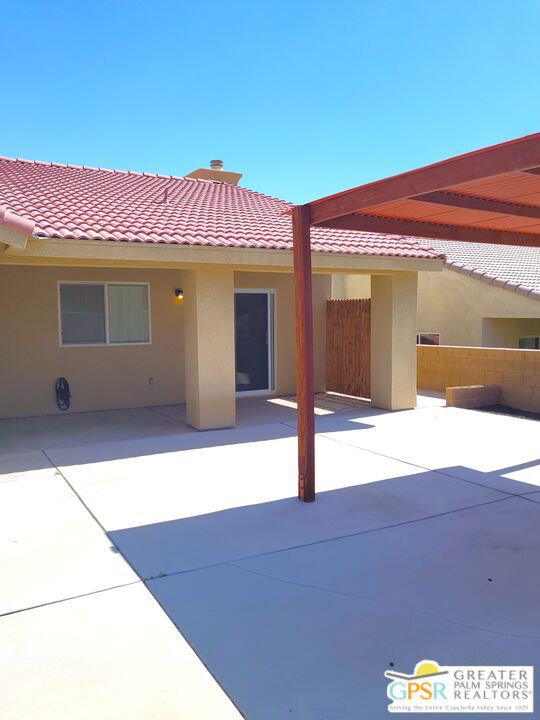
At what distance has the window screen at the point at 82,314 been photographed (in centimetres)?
1177

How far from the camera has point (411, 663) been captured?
137 inches

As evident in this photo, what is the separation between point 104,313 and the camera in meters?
12.1

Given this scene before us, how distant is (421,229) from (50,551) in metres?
5.32

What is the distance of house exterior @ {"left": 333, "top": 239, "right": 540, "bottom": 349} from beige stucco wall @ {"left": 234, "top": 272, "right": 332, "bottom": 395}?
24.2 feet

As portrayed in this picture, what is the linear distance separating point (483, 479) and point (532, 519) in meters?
1.38

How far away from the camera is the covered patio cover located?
4.82m

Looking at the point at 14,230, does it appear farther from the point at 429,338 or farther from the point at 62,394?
the point at 429,338

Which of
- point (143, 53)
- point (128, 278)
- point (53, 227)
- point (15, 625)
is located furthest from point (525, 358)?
point (143, 53)

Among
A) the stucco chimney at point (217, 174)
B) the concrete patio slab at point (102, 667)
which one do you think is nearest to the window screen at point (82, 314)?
the stucco chimney at point (217, 174)

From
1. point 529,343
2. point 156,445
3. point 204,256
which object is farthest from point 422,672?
point 529,343

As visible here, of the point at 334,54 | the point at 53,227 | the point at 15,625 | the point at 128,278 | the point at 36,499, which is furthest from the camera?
the point at 334,54

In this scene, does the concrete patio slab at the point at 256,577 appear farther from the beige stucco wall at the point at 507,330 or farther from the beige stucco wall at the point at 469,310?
the beige stucco wall at the point at 507,330

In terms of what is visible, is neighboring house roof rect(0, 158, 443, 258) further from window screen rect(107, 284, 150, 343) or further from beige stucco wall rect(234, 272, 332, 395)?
window screen rect(107, 284, 150, 343)

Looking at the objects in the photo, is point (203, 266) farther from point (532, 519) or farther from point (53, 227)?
point (532, 519)
